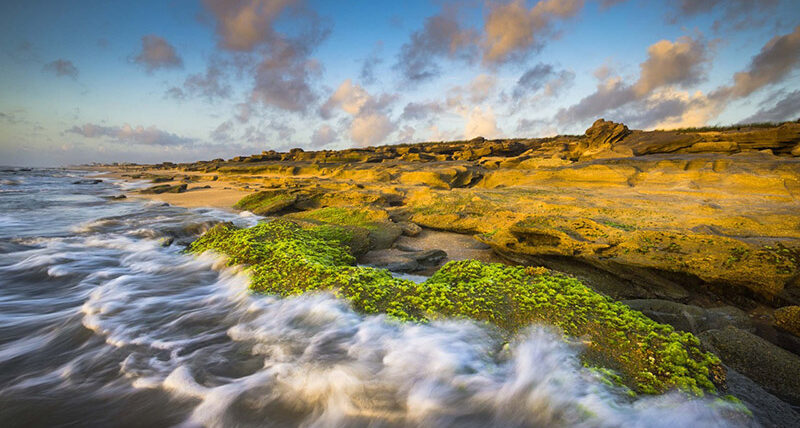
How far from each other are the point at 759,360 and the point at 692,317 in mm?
807

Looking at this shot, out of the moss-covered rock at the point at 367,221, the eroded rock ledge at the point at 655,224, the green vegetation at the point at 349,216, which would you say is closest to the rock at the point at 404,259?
the eroded rock ledge at the point at 655,224

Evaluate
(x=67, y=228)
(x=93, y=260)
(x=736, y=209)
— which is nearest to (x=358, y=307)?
(x=93, y=260)

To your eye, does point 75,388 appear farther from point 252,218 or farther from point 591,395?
point 252,218

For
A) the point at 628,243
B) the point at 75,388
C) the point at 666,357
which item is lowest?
the point at 75,388

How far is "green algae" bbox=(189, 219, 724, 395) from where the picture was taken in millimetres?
2105

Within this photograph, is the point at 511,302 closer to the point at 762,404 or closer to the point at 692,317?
the point at 762,404

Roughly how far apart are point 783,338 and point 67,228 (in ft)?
42.6

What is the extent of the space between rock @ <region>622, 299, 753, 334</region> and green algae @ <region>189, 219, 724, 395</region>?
1.86ft

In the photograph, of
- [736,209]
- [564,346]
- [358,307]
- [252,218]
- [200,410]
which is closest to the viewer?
[200,410]

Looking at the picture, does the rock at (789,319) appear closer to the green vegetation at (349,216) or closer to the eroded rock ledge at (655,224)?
the eroded rock ledge at (655,224)

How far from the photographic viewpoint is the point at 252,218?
366 inches

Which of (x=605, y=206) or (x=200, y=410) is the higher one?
(x=605, y=206)

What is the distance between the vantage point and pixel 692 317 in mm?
3025

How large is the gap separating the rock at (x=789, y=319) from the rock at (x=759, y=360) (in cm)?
90
